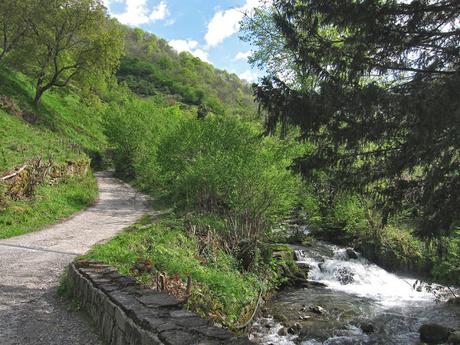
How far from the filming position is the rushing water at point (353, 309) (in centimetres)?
1026

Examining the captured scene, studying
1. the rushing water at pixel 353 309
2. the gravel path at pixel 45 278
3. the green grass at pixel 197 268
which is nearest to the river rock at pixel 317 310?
the rushing water at pixel 353 309

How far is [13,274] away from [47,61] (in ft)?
91.7

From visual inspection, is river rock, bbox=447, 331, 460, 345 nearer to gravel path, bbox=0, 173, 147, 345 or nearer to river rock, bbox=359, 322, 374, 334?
river rock, bbox=359, 322, 374, 334

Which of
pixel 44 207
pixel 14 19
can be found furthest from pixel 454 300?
pixel 14 19

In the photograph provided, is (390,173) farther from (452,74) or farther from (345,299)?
(345,299)

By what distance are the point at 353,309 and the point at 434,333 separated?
2.60m

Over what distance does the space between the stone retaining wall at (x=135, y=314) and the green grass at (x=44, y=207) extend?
739 cm

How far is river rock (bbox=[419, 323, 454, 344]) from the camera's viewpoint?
1011cm

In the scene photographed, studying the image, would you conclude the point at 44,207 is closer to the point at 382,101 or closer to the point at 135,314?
the point at 135,314

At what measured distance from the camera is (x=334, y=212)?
20688 millimetres

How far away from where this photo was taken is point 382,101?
681cm

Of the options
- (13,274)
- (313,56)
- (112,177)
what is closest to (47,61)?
(112,177)

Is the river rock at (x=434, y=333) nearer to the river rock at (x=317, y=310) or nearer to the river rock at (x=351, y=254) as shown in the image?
the river rock at (x=317, y=310)

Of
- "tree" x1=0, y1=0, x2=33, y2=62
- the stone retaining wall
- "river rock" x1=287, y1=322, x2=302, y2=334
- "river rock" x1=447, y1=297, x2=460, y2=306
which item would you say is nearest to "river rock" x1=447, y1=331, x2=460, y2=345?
"river rock" x1=447, y1=297, x2=460, y2=306
